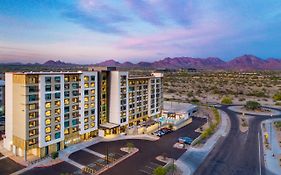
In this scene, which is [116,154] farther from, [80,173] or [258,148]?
[258,148]

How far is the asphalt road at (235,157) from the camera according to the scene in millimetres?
47281

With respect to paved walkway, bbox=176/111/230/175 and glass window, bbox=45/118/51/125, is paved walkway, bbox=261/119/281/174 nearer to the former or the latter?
paved walkway, bbox=176/111/230/175

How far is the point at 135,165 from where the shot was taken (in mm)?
49719

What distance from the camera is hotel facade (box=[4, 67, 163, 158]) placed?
52.2m

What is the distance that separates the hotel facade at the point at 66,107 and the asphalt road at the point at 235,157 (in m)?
29.3

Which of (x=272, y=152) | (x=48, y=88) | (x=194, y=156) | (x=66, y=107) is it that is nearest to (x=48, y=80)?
(x=48, y=88)

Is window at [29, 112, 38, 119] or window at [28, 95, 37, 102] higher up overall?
window at [28, 95, 37, 102]

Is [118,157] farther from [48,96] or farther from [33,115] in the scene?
[48,96]

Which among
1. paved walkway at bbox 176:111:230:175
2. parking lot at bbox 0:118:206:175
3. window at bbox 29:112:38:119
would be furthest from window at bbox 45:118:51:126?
paved walkway at bbox 176:111:230:175

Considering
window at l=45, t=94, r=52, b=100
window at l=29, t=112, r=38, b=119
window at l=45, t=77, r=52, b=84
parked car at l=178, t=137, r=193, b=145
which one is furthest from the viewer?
parked car at l=178, t=137, r=193, b=145

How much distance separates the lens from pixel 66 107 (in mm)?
59469

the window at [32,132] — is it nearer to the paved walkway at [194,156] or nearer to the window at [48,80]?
the window at [48,80]

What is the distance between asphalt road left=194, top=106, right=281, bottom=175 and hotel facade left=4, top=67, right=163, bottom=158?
96.2ft

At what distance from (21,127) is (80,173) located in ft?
59.2
